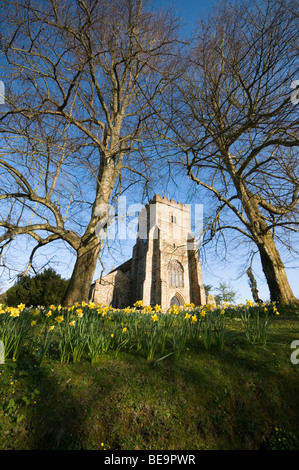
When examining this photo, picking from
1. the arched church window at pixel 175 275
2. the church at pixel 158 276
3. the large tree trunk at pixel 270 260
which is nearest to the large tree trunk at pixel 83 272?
the large tree trunk at pixel 270 260

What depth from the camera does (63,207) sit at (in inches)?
209

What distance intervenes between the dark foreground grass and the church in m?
19.1

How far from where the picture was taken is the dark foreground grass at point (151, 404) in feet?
5.31

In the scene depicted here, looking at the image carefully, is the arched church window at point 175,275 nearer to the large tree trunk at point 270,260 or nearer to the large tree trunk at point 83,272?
the large tree trunk at point 270,260

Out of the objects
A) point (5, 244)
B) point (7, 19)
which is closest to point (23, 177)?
point (5, 244)

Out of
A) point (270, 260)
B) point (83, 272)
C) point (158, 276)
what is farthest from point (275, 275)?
point (158, 276)

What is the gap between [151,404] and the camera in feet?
6.12

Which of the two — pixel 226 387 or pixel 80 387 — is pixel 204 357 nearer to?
pixel 226 387

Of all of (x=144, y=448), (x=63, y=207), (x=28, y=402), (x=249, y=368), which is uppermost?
(x=63, y=207)

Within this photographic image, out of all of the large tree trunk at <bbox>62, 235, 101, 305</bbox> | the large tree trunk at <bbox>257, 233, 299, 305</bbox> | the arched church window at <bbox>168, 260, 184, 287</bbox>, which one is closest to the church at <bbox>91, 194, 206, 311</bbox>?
the arched church window at <bbox>168, 260, 184, 287</bbox>

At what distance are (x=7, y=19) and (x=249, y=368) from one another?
5729 mm

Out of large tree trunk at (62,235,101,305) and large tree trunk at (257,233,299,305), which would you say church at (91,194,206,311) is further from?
large tree trunk at (62,235,101,305)

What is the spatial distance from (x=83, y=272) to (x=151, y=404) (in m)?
3.22

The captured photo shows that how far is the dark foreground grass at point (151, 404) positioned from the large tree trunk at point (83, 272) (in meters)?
2.17
